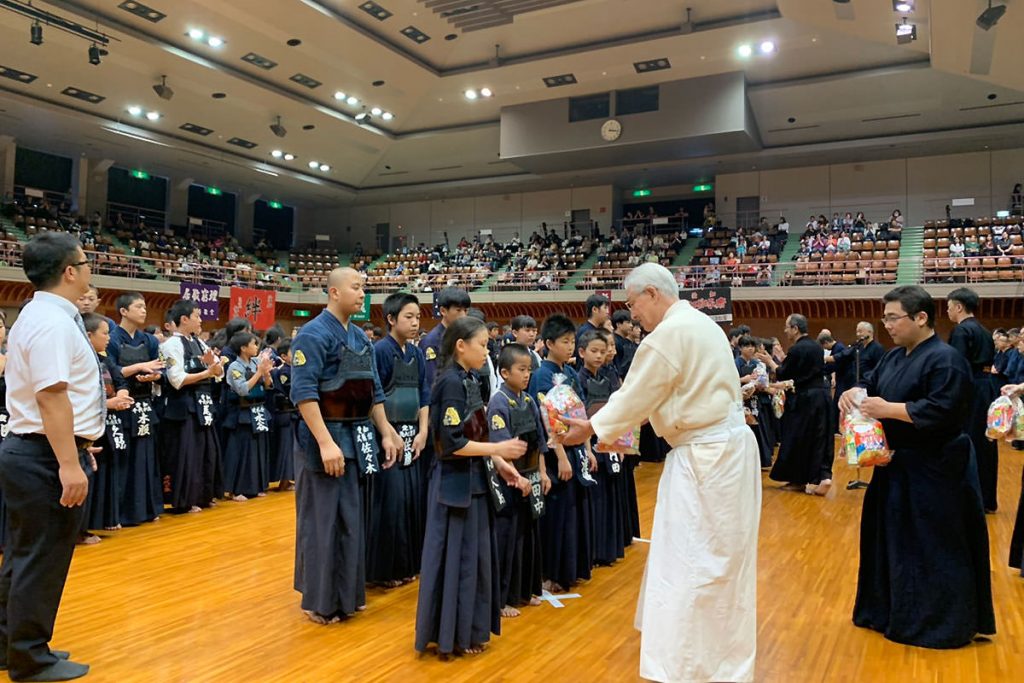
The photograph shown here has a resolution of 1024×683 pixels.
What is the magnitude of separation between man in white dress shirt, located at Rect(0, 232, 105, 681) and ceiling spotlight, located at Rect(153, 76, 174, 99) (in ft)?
47.5

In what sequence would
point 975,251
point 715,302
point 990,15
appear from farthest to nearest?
point 975,251, point 715,302, point 990,15

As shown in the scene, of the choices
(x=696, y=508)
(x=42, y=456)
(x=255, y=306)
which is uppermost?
(x=255, y=306)

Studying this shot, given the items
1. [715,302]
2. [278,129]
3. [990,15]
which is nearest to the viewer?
[990,15]

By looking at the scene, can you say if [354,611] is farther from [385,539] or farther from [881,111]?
[881,111]

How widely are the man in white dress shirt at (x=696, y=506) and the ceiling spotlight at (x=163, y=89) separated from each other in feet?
52.1

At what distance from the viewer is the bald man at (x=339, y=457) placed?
328 centimetres

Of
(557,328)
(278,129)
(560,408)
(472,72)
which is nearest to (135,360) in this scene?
(557,328)

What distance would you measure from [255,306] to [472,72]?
24.4ft

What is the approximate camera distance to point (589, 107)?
1730 cm

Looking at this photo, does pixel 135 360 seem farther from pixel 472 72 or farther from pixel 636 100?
pixel 636 100

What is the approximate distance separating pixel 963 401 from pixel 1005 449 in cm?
979

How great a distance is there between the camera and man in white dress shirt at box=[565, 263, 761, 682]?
90.3 inches

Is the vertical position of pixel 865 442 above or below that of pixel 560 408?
below

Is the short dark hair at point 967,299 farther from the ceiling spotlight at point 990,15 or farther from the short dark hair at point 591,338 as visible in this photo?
the ceiling spotlight at point 990,15
